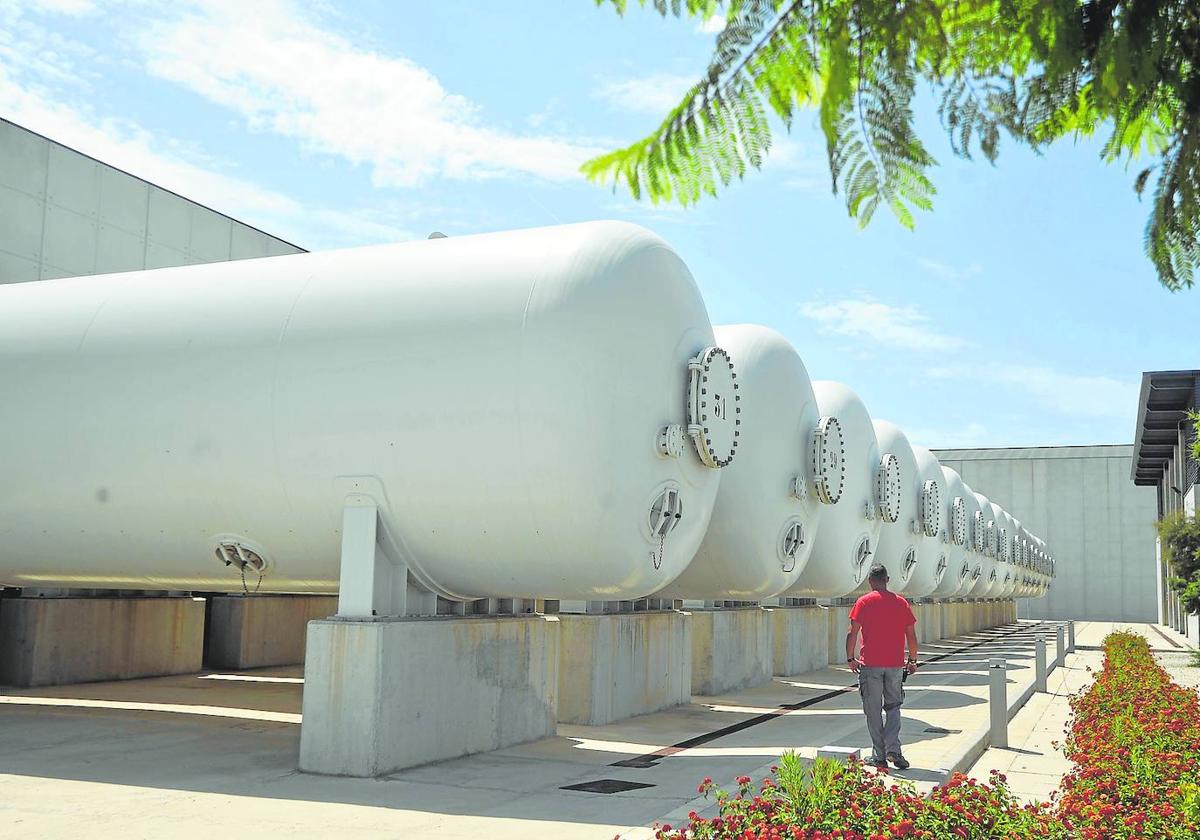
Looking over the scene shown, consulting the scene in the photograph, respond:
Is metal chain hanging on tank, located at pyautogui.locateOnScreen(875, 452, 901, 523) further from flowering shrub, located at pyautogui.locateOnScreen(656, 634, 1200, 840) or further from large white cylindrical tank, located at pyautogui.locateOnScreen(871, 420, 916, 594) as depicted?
flowering shrub, located at pyautogui.locateOnScreen(656, 634, 1200, 840)

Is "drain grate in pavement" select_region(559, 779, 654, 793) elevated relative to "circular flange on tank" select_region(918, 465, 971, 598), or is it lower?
lower

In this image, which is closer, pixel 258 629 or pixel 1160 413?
pixel 258 629

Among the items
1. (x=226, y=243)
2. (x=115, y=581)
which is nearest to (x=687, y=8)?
(x=115, y=581)

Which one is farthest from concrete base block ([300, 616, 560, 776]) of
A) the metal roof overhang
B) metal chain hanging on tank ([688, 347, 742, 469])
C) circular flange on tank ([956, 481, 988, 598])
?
the metal roof overhang

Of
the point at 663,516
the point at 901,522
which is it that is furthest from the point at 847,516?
the point at 663,516

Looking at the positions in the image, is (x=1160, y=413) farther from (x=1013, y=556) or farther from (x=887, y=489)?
(x=887, y=489)

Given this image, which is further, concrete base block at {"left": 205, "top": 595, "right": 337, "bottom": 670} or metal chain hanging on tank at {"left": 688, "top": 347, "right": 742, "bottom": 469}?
concrete base block at {"left": 205, "top": 595, "right": 337, "bottom": 670}

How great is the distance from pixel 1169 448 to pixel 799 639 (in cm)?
2936

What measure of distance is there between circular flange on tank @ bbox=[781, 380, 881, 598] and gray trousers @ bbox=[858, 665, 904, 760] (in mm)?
6689

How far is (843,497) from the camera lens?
688 inches

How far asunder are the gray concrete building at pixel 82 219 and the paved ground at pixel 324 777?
6013 mm

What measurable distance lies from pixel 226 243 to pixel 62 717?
8995 mm

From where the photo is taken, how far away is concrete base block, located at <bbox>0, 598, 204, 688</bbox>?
609 inches

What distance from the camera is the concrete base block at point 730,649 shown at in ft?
54.3
